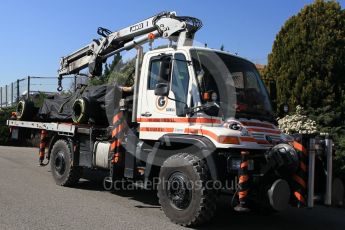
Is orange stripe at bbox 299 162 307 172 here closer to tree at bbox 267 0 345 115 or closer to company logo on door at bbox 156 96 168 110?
company logo on door at bbox 156 96 168 110

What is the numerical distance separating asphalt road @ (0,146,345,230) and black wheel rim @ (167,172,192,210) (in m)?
0.35

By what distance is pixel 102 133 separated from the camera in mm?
9820

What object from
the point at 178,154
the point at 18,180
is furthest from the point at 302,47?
the point at 18,180

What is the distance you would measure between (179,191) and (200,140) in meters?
0.87

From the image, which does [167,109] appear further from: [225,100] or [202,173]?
[202,173]

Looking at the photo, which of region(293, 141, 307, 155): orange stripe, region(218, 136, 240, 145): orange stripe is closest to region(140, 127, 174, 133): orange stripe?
region(218, 136, 240, 145): orange stripe

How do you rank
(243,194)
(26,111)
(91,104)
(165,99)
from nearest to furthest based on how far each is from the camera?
(243,194)
(165,99)
(91,104)
(26,111)

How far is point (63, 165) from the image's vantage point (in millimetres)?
10422

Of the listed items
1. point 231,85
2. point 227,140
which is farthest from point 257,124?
point 227,140

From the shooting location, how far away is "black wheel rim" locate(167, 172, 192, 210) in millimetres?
7016

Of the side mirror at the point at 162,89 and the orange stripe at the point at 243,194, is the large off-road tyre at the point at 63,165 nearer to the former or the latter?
the side mirror at the point at 162,89

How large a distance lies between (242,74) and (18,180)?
6013 mm

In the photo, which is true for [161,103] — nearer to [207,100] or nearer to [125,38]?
[207,100]

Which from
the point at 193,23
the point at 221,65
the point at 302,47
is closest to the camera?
the point at 221,65
